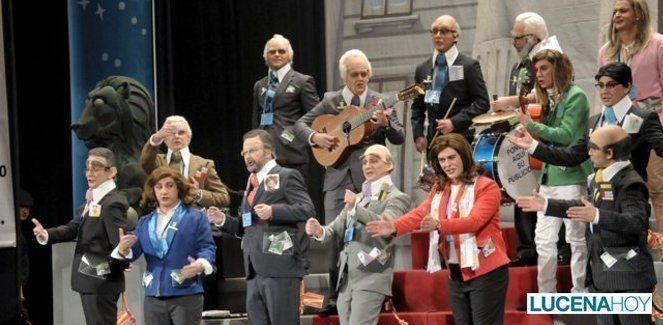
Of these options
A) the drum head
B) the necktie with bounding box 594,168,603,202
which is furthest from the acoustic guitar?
the necktie with bounding box 594,168,603,202

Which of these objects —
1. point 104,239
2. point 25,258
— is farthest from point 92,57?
point 104,239

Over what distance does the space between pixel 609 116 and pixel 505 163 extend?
102 cm

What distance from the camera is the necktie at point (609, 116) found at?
5727 millimetres

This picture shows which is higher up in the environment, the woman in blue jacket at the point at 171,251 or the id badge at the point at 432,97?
the id badge at the point at 432,97

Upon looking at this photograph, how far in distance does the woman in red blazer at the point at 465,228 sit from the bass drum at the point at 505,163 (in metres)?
0.74

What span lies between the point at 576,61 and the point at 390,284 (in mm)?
2681

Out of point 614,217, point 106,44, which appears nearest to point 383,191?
point 614,217

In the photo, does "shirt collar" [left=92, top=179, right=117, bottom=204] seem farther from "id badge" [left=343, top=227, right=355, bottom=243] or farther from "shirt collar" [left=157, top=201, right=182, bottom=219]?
"id badge" [left=343, top=227, right=355, bottom=243]

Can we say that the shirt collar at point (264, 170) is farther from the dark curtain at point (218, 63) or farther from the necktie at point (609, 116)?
the dark curtain at point (218, 63)

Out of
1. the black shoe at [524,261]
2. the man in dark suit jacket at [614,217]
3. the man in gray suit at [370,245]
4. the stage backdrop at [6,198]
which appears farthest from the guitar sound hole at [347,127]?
the stage backdrop at [6,198]

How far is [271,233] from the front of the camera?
6.42m

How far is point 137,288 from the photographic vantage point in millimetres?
7809

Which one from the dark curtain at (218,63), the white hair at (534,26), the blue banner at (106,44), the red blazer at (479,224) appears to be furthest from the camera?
the dark curtain at (218,63)

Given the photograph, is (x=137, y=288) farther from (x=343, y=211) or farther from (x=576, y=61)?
(x=576, y=61)
